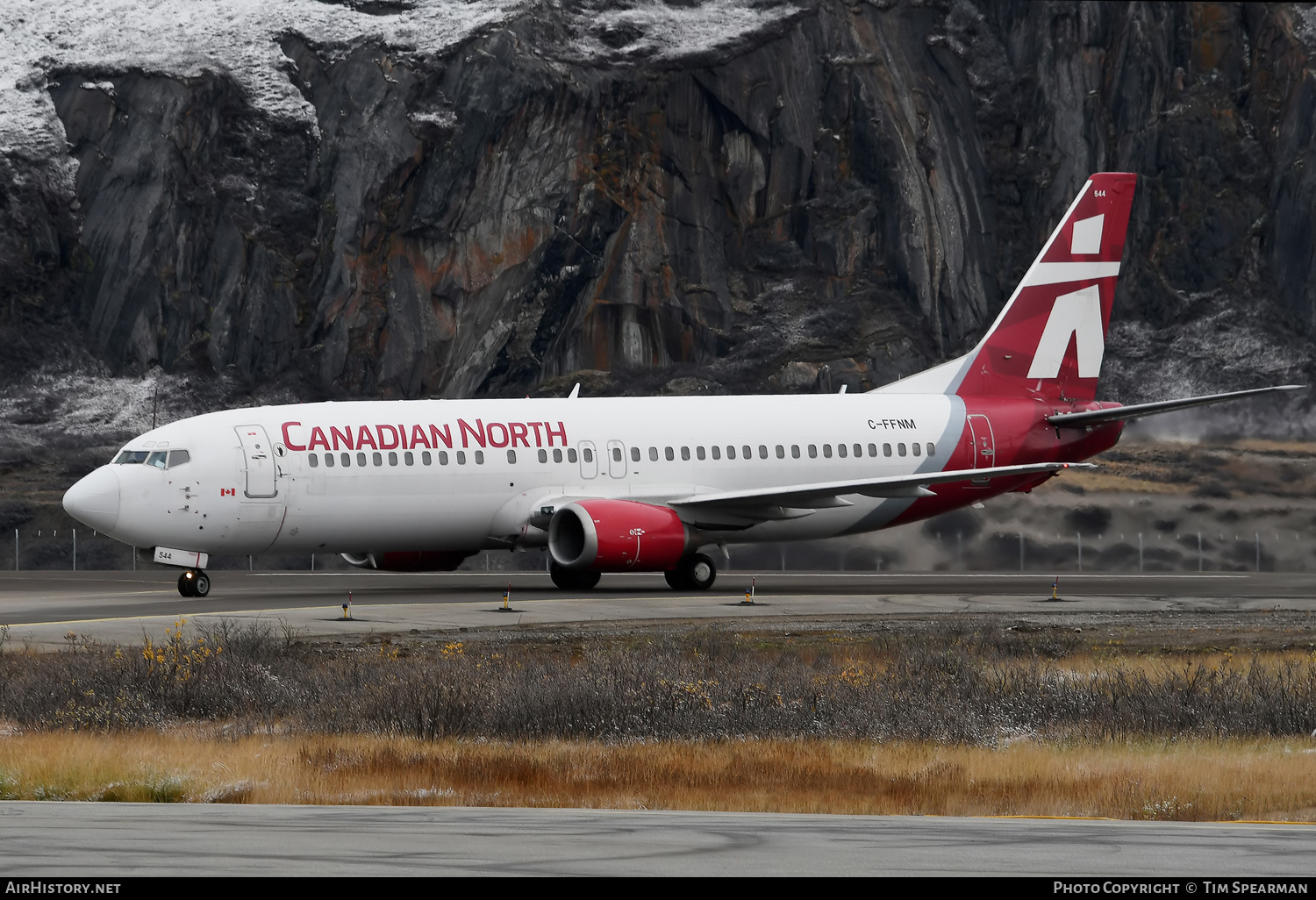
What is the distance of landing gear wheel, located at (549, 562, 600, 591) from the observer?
35344mm

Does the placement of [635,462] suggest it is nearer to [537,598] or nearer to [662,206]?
[537,598]

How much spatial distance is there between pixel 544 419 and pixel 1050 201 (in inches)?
2320

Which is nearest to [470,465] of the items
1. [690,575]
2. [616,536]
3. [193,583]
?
[616,536]

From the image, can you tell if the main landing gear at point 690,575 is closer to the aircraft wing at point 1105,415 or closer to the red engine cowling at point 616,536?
the red engine cowling at point 616,536

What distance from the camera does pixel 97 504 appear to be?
32375 mm

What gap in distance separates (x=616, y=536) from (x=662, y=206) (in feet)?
168

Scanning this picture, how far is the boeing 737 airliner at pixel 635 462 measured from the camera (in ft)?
109

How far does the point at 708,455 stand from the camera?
37688 millimetres

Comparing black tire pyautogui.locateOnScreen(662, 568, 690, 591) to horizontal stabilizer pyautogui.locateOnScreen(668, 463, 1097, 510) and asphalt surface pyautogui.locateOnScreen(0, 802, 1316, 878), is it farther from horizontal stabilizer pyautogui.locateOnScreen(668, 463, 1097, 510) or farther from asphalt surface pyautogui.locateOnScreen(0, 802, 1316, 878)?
asphalt surface pyautogui.locateOnScreen(0, 802, 1316, 878)

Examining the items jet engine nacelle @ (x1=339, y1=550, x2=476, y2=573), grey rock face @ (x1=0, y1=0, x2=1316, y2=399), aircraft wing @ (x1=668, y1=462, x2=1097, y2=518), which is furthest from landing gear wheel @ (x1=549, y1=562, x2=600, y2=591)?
grey rock face @ (x1=0, y1=0, x2=1316, y2=399)

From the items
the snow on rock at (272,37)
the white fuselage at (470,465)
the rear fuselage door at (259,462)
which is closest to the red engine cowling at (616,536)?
the white fuselage at (470,465)

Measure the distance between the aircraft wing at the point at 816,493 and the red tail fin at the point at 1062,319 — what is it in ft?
16.2
